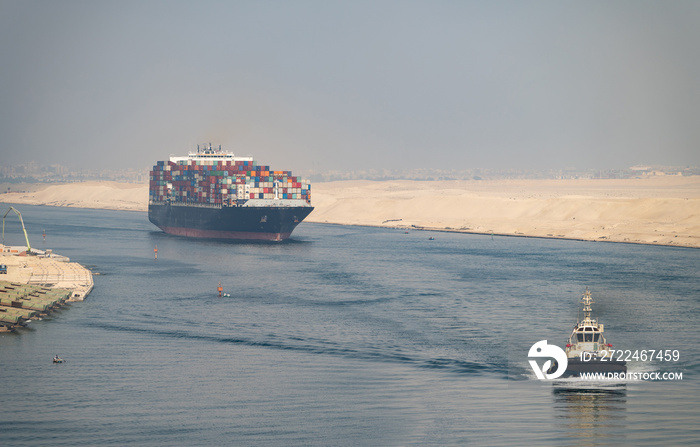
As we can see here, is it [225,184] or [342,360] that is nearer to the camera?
[342,360]

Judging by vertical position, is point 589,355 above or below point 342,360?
above

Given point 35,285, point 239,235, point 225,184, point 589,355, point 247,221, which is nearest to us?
point 589,355

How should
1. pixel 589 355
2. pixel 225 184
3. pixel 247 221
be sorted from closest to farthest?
pixel 589 355
pixel 247 221
pixel 225 184

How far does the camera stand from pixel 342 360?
51.3m

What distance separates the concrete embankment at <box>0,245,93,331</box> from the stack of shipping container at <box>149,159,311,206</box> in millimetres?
44534

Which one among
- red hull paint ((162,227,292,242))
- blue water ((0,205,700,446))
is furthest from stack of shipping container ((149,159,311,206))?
blue water ((0,205,700,446))

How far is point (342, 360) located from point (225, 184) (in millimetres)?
99452

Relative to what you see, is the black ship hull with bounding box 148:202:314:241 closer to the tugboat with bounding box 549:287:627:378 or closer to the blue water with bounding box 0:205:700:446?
the blue water with bounding box 0:205:700:446

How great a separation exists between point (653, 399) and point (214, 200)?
11466 centimetres

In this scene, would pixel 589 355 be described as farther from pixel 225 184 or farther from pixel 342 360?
pixel 225 184

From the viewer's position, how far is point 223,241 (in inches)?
5812

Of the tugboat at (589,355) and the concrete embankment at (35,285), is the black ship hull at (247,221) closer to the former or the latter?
the concrete embankment at (35,285)

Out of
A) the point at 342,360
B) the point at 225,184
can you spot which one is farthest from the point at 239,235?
the point at 342,360

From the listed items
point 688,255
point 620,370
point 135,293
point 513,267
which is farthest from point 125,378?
point 688,255
